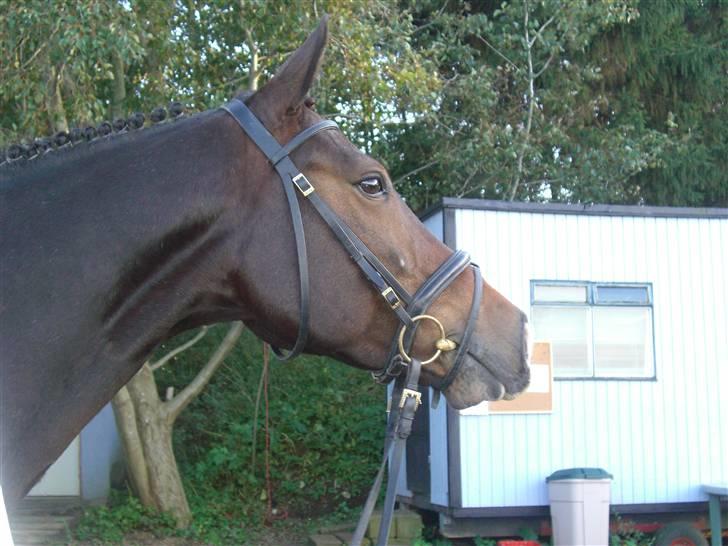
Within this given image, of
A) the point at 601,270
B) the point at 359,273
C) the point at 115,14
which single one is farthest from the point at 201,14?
the point at 359,273

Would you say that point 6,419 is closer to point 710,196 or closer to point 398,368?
point 398,368

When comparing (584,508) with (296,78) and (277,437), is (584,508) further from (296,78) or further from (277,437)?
(296,78)

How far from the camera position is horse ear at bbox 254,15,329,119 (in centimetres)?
224

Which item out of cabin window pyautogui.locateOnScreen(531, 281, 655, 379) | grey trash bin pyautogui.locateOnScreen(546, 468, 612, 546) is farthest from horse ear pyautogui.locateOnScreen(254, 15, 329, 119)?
cabin window pyautogui.locateOnScreen(531, 281, 655, 379)

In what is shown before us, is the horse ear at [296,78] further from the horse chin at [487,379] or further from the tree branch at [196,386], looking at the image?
the tree branch at [196,386]

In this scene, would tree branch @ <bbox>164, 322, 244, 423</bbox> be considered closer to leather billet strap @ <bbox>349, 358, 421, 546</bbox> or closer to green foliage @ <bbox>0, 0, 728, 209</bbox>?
green foliage @ <bbox>0, 0, 728, 209</bbox>

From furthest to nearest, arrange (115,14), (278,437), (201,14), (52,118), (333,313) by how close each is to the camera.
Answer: (278,437)
(201,14)
(52,118)
(115,14)
(333,313)

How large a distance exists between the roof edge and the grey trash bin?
268 centimetres

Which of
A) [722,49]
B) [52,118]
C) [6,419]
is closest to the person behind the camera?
[6,419]

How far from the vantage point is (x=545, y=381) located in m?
8.43

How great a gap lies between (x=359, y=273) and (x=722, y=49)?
13636 millimetres

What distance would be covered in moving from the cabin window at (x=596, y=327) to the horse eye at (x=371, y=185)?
6417 mm

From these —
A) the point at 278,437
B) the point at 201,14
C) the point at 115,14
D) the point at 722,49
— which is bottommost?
the point at 278,437

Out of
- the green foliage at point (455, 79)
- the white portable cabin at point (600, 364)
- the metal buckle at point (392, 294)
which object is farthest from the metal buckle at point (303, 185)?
the white portable cabin at point (600, 364)
